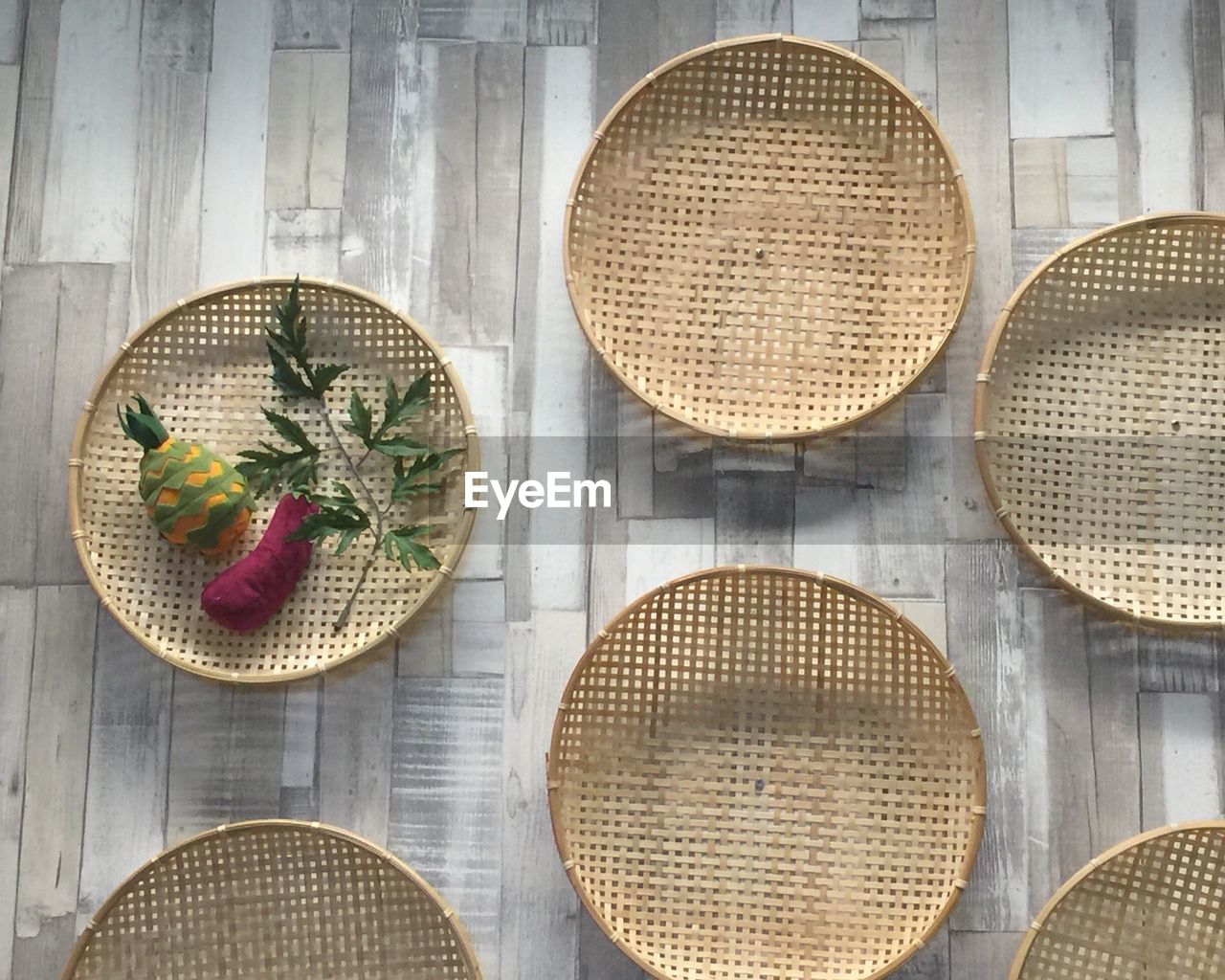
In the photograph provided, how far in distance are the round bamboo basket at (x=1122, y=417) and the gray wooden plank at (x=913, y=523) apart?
7 centimetres

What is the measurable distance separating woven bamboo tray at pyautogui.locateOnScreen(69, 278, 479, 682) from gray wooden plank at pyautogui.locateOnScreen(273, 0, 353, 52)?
339 millimetres

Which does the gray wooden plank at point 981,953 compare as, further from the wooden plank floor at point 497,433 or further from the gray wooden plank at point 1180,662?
the gray wooden plank at point 1180,662

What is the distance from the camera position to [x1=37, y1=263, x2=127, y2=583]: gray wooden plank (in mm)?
1468

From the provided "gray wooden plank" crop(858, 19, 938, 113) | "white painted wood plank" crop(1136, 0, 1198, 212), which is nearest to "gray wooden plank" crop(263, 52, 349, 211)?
"gray wooden plank" crop(858, 19, 938, 113)

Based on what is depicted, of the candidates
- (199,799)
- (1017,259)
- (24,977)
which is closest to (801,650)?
(1017,259)

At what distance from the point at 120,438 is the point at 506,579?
1.61ft

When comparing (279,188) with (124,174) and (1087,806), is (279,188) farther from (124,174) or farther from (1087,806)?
(1087,806)

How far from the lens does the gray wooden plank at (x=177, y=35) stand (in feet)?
4.99

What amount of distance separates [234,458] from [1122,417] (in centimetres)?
105

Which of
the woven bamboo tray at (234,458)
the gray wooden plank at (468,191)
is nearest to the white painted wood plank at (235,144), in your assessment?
the woven bamboo tray at (234,458)

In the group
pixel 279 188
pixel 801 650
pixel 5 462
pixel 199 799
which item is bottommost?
pixel 199 799

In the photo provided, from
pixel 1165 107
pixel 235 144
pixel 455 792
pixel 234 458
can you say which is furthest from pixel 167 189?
pixel 1165 107

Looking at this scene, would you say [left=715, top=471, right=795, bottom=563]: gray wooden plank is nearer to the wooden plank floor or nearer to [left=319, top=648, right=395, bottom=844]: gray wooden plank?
the wooden plank floor

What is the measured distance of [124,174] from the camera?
4.95 ft
